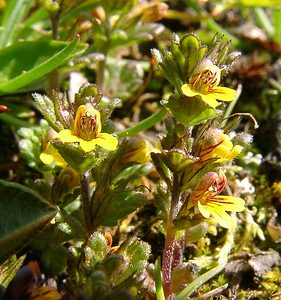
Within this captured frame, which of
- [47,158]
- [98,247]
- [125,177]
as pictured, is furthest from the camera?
[125,177]

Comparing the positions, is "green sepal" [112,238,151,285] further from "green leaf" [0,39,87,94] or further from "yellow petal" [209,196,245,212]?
"green leaf" [0,39,87,94]

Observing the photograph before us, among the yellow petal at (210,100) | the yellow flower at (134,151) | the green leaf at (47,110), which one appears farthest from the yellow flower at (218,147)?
the green leaf at (47,110)

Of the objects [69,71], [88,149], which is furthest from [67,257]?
[69,71]

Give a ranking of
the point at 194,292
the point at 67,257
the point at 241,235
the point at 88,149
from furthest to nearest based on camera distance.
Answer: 1. the point at 241,235
2. the point at 194,292
3. the point at 67,257
4. the point at 88,149

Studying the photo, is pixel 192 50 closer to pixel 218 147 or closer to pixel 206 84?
pixel 206 84

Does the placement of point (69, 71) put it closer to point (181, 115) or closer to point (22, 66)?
point (22, 66)

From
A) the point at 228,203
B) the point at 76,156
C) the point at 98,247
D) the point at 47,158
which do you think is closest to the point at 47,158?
the point at 47,158
